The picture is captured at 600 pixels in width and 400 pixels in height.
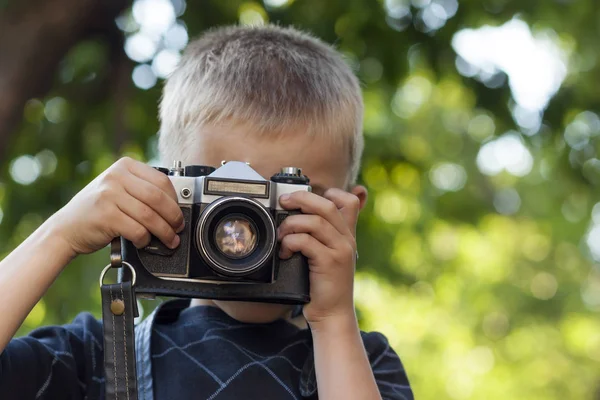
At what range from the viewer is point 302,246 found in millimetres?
1436

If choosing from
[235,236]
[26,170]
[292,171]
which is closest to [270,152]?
[292,171]

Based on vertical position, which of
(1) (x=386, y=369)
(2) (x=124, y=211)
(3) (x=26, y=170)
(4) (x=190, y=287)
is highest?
(3) (x=26, y=170)

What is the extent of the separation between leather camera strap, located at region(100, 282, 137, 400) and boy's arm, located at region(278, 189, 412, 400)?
263 millimetres

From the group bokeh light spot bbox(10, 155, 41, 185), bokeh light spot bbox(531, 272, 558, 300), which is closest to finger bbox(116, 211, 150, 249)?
bokeh light spot bbox(10, 155, 41, 185)

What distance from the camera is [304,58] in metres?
1.82

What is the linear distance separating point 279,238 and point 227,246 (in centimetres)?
10

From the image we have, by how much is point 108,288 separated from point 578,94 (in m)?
2.61

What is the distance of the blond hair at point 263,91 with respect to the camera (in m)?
1.63

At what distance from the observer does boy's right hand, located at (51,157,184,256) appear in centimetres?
137

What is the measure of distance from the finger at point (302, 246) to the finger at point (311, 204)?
42 millimetres

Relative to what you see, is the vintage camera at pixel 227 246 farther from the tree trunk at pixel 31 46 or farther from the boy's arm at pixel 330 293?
the tree trunk at pixel 31 46

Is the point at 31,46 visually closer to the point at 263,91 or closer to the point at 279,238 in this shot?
the point at 263,91

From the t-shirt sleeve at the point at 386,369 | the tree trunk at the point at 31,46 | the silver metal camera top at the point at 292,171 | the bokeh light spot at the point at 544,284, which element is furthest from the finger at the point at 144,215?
the bokeh light spot at the point at 544,284

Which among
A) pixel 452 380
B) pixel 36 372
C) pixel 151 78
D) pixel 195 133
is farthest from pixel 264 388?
pixel 452 380
